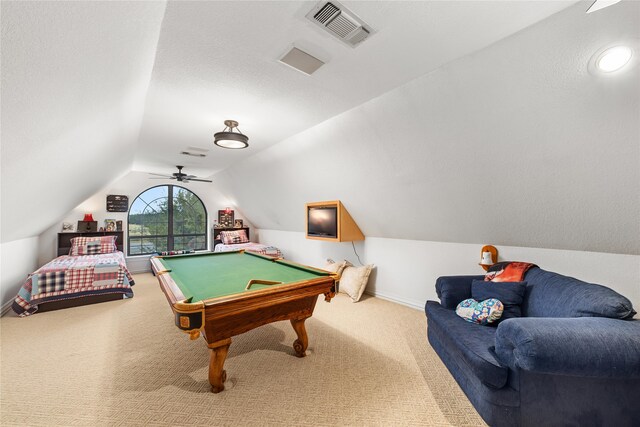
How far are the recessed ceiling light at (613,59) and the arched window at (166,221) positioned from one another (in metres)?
8.15

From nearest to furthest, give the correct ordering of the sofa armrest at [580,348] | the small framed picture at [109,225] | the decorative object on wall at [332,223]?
the sofa armrest at [580,348]
the decorative object on wall at [332,223]
the small framed picture at [109,225]

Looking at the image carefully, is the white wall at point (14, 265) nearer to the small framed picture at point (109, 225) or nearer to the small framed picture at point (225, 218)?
the small framed picture at point (109, 225)

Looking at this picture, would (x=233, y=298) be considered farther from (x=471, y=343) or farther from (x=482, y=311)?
(x=482, y=311)

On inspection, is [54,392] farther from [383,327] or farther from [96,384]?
[383,327]

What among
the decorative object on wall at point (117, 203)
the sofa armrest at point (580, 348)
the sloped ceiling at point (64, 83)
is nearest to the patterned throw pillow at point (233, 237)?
the decorative object on wall at point (117, 203)

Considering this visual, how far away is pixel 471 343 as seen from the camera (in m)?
1.83

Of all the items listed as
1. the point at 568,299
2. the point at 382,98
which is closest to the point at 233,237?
the point at 382,98

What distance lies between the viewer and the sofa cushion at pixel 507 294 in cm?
220

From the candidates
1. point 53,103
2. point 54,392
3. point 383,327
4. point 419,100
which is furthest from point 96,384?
point 419,100

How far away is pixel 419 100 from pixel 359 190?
5.65 feet

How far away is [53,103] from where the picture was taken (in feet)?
5.66

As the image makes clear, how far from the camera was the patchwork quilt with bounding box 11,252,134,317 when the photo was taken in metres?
3.66

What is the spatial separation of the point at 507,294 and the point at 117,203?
26.0ft

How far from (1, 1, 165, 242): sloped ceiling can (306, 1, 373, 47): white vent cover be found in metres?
0.96
